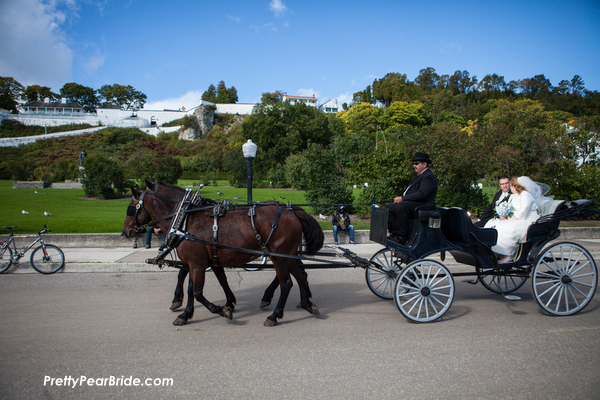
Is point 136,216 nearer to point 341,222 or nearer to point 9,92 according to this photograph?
point 341,222

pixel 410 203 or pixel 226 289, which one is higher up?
pixel 410 203

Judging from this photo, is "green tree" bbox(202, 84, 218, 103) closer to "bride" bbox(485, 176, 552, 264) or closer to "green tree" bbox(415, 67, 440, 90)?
"green tree" bbox(415, 67, 440, 90)

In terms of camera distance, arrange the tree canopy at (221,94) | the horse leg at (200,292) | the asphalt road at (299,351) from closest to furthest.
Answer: the asphalt road at (299,351)
the horse leg at (200,292)
the tree canopy at (221,94)

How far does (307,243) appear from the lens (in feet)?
17.6

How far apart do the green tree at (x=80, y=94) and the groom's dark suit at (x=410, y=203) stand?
140 m

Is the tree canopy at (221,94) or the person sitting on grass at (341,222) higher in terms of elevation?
the tree canopy at (221,94)

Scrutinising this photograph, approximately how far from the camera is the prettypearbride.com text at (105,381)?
3.38 meters

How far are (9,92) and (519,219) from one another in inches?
5600

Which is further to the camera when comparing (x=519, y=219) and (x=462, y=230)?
(x=519, y=219)

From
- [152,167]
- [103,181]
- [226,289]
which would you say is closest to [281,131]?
[152,167]

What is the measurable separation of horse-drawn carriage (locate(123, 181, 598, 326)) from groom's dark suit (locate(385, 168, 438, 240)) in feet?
0.47

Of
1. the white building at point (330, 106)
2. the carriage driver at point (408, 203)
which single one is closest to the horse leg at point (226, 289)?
the carriage driver at point (408, 203)

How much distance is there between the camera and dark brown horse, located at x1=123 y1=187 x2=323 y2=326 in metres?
4.80

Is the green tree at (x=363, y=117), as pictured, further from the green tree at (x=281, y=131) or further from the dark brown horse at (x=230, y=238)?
the dark brown horse at (x=230, y=238)
